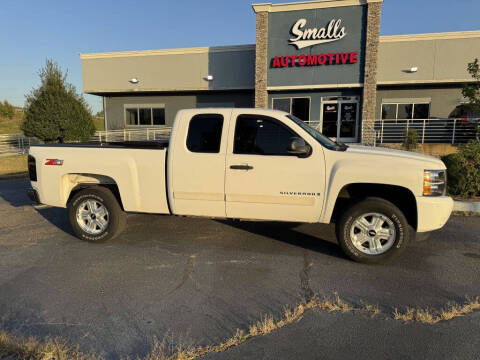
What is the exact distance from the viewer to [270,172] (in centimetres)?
448

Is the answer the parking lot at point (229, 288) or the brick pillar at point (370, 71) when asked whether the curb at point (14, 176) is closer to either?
the parking lot at point (229, 288)

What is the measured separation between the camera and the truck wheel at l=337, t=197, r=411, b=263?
4.29m

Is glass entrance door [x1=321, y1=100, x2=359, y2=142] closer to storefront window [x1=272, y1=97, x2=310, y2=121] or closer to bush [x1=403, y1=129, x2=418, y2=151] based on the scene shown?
storefront window [x1=272, y1=97, x2=310, y2=121]

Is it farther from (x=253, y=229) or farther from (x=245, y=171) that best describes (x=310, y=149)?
(x=253, y=229)

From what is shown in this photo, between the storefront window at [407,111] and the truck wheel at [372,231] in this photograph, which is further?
the storefront window at [407,111]

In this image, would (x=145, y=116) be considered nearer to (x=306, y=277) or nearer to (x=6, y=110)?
(x=306, y=277)

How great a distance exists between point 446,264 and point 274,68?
616 inches

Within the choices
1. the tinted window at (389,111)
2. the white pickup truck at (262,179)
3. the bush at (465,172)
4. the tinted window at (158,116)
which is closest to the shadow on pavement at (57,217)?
the white pickup truck at (262,179)

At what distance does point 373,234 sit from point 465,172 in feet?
15.9

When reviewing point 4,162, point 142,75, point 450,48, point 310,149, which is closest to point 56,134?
point 4,162

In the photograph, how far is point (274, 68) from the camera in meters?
18.3

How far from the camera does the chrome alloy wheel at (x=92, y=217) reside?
527 centimetres

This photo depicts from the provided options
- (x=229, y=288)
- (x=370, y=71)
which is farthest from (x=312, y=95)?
(x=229, y=288)

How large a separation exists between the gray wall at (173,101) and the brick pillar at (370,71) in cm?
672
